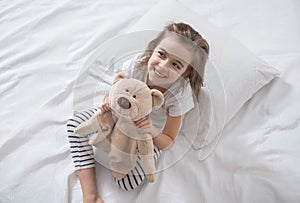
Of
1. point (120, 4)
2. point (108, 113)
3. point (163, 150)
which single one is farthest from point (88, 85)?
point (120, 4)

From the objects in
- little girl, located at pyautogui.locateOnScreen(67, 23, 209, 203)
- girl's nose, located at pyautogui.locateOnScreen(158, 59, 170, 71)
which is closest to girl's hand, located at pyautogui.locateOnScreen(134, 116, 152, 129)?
little girl, located at pyautogui.locateOnScreen(67, 23, 209, 203)

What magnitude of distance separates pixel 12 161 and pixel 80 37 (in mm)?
422

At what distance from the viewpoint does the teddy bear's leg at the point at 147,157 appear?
857 mm

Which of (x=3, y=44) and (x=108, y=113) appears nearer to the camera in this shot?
(x=108, y=113)

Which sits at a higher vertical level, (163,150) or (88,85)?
(88,85)

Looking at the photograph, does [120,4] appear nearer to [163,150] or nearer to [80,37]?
[80,37]

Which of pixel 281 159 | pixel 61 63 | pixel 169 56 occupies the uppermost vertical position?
pixel 169 56

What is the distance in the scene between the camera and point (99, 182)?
0.90 metres

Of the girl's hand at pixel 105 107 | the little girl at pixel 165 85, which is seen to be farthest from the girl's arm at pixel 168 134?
the girl's hand at pixel 105 107

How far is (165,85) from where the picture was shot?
0.88 meters

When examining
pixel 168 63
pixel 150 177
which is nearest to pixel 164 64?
pixel 168 63

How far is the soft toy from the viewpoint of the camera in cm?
79

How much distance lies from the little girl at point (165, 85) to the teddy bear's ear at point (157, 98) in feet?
0.09

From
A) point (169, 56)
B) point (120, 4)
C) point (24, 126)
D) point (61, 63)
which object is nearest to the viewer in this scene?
point (169, 56)
